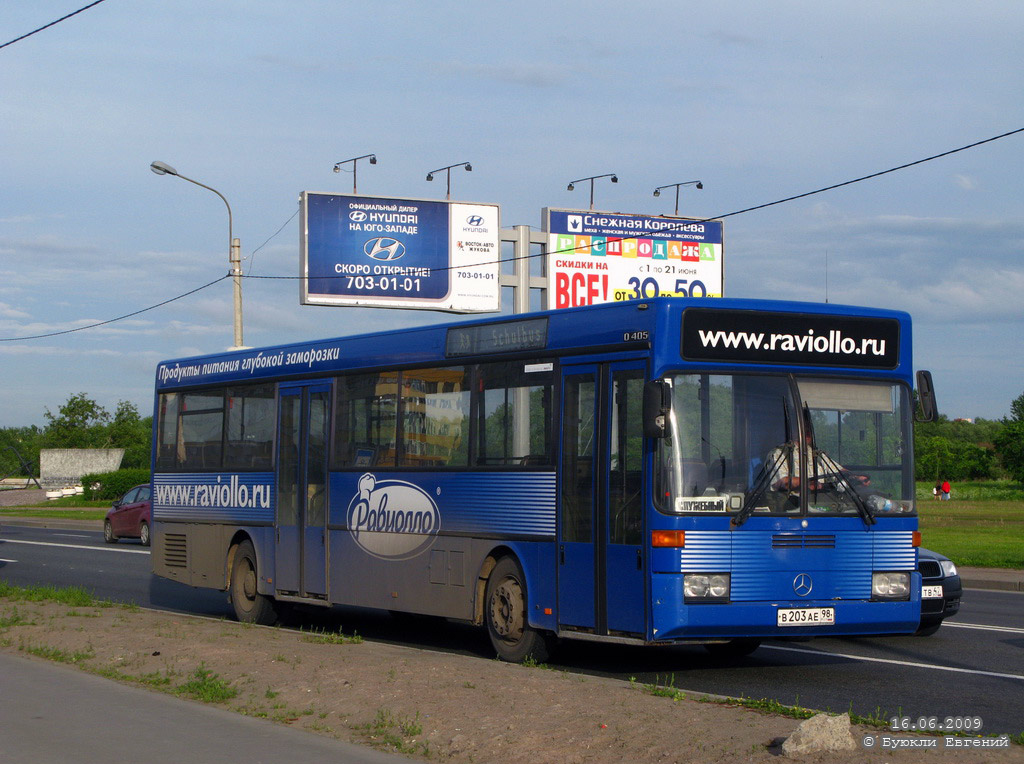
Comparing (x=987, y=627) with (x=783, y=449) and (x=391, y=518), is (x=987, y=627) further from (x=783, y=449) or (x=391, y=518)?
(x=391, y=518)

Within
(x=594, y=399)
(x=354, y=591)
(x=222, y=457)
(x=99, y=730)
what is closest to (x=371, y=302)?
(x=222, y=457)

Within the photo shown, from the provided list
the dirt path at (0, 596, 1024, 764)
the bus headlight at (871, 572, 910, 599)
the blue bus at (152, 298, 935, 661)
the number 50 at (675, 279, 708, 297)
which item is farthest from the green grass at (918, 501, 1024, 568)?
the dirt path at (0, 596, 1024, 764)

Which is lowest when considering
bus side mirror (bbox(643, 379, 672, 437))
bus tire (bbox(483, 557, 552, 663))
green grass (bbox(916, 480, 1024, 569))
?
green grass (bbox(916, 480, 1024, 569))

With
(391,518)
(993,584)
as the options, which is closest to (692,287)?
(993,584)

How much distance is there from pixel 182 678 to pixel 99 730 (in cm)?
207

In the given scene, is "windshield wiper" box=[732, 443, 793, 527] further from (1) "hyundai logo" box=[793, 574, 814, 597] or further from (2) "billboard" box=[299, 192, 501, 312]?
(2) "billboard" box=[299, 192, 501, 312]

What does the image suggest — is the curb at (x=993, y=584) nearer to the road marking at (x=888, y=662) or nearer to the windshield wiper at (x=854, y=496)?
the road marking at (x=888, y=662)

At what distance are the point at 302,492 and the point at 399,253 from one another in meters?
19.1

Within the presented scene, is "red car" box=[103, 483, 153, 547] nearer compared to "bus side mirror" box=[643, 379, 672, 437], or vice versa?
"bus side mirror" box=[643, 379, 672, 437]

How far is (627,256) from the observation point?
116 ft

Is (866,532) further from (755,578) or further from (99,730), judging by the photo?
(99,730)

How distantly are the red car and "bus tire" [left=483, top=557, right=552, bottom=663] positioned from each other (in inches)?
931

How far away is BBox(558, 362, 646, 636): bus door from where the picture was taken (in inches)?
416

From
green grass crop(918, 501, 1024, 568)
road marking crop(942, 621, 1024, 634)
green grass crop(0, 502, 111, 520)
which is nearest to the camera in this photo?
road marking crop(942, 621, 1024, 634)
